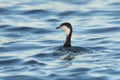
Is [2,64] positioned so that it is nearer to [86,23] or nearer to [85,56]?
[85,56]

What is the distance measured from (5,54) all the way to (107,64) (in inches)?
169

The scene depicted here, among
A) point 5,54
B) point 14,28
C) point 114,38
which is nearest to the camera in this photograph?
point 5,54

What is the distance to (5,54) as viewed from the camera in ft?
79.2

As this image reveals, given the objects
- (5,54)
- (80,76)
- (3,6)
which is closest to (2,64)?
(5,54)

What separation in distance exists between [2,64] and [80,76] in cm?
318

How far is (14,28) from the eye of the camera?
95.3ft

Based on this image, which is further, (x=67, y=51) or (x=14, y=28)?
(x=14, y=28)

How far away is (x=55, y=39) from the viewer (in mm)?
26766

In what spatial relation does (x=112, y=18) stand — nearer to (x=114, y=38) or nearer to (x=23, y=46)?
(x=114, y=38)

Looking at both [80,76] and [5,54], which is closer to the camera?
[80,76]

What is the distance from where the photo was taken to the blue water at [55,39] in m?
20.9

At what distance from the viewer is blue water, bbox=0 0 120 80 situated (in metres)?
20.9

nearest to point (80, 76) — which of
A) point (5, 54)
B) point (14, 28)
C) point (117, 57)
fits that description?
point (117, 57)

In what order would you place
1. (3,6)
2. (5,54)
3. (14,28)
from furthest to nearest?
(3,6) → (14,28) → (5,54)
